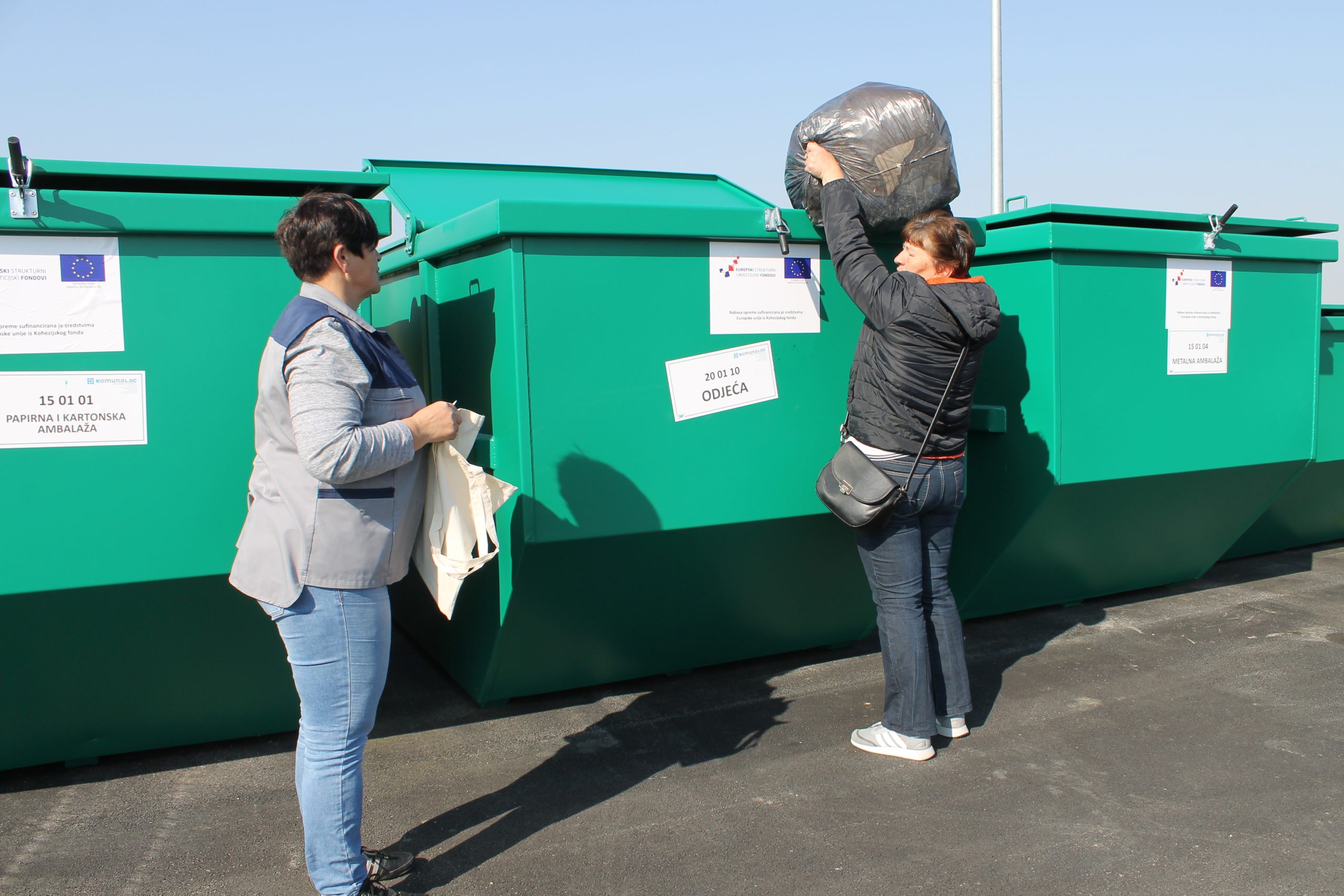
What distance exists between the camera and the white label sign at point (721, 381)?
301cm

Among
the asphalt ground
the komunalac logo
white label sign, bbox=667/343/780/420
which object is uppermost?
the komunalac logo

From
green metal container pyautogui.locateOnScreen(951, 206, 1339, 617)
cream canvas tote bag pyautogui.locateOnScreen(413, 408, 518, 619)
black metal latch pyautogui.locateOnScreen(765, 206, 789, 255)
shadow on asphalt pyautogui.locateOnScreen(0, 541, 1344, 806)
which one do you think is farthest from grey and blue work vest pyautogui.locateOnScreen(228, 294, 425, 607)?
green metal container pyautogui.locateOnScreen(951, 206, 1339, 617)

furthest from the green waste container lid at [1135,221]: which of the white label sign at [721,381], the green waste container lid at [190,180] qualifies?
the green waste container lid at [190,180]

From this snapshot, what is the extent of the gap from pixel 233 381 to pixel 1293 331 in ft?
13.2

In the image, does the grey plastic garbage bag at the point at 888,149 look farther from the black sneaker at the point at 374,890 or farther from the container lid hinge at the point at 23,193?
the black sneaker at the point at 374,890

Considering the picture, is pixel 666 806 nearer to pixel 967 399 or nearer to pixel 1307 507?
pixel 967 399

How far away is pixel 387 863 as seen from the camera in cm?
231

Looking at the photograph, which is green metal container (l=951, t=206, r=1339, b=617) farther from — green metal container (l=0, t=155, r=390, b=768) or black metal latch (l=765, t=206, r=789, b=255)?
green metal container (l=0, t=155, r=390, b=768)

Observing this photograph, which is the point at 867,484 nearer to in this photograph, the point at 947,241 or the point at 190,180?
the point at 947,241

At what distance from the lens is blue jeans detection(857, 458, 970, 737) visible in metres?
2.93

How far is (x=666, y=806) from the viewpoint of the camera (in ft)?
8.75

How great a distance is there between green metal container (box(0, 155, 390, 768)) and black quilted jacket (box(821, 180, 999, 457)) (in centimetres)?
132

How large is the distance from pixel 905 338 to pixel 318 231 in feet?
5.16


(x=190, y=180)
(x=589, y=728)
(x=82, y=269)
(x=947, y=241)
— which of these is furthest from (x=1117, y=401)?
(x=82, y=269)
